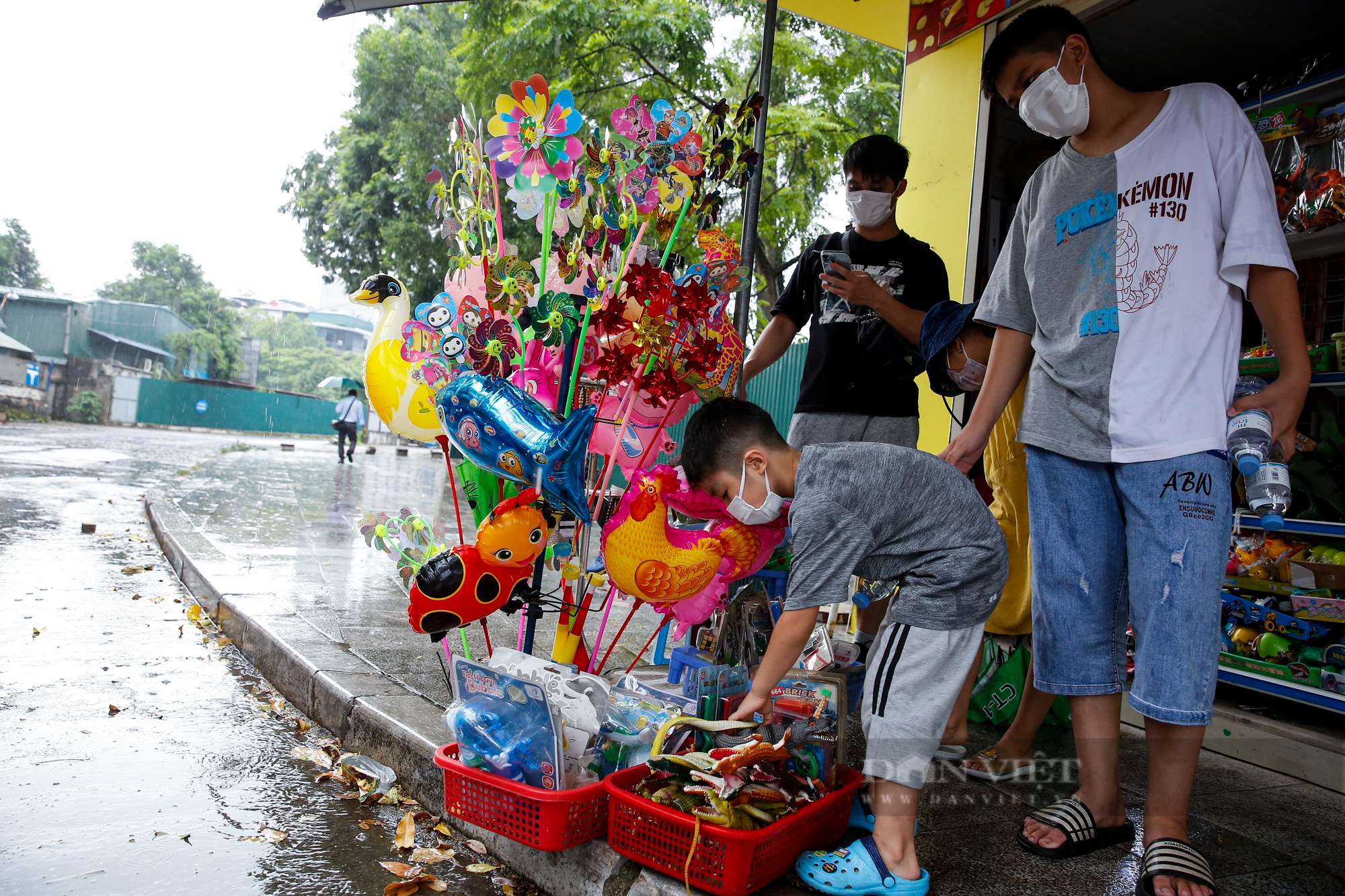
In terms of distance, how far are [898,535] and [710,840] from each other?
73 centimetres

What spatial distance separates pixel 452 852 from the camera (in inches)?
83.6

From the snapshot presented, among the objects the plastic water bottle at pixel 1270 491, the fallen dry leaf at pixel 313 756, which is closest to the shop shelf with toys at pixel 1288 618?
the plastic water bottle at pixel 1270 491

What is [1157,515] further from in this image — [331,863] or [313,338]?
[313,338]

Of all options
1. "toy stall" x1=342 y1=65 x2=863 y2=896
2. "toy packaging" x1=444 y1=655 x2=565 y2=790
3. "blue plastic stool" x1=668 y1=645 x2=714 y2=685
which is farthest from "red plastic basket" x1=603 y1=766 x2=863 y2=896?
"blue plastic stool" x1=668 y1=645 x2=714 y2=685

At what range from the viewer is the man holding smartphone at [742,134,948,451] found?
258 cm

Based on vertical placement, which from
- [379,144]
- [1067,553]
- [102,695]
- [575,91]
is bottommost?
[102,695]

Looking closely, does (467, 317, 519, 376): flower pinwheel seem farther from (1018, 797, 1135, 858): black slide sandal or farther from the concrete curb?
(1018, 797, 1135, 858): black slide sandal

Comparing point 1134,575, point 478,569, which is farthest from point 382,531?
point 1134,575

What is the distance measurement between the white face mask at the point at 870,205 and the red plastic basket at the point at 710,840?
66.6 inches

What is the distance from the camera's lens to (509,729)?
1.82 m

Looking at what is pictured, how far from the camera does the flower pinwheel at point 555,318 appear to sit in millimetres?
2074

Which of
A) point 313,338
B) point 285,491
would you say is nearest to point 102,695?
point 285,491

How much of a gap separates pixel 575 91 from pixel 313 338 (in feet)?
160

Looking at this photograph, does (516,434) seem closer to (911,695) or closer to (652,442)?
(652,442)
